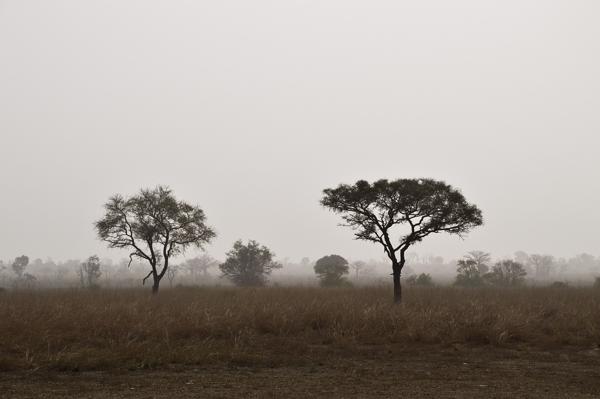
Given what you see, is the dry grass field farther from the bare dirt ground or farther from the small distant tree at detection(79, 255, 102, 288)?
the small distant tree at detection(79, 255, 102, 288)

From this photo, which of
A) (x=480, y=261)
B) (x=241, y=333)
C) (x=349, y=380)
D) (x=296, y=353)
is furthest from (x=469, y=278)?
(x=349, y=380)

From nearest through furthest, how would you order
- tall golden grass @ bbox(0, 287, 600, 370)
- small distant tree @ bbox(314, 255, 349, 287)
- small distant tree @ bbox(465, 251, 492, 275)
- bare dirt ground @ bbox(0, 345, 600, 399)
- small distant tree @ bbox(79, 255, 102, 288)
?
bare dirt ground @ bbox(0, 345, 600, 399), tall golden grass @ bbox(0, 287, 600, 370), small distant tree @ bbox(314, 255, 349, 287), small distant tree @ bbox(79, 255, 102, 288), small distant tree @ bbox(465, 251, 492, 275)

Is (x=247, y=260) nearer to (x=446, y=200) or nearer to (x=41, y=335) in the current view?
(x=446, y=200)

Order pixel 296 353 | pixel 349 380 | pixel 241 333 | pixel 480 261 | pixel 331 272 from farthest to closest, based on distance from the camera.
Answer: pixel 480 261, pixel 331 272, pixel 241 333, pixel 296 353, pixel 349 380

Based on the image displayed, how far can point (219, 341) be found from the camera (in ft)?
34.8

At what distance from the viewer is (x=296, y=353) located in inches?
395

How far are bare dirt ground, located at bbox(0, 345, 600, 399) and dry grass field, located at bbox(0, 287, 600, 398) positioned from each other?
0.03 meters

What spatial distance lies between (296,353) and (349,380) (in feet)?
8.95

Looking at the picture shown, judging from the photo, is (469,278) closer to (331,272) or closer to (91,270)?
(331,272)

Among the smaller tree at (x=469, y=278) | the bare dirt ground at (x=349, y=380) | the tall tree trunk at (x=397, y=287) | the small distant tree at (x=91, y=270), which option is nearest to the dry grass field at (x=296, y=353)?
the bare dirt ground at (x=349, y=380)

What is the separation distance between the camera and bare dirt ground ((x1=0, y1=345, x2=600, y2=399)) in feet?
21.7

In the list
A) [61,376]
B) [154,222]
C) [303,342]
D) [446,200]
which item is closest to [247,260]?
[154,222]

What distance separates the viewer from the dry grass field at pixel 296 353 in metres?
7.04

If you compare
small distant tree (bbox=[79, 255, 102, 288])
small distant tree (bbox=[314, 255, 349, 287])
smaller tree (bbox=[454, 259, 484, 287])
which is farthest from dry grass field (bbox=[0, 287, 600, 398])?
small distant tree (bbox=[79, 255, 102, 288])
